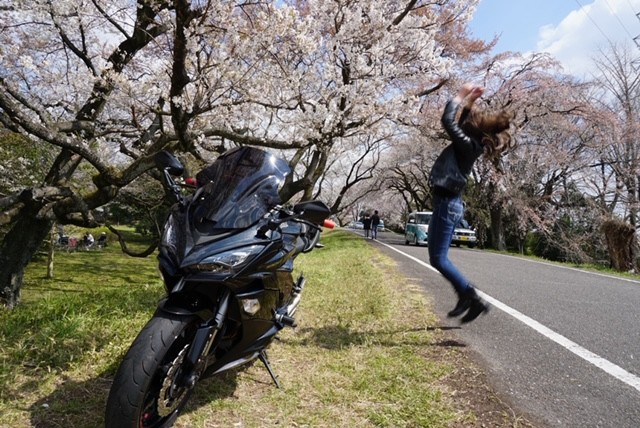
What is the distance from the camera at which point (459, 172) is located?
329 centimetres

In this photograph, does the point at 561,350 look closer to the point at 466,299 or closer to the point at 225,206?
the point at 466,299

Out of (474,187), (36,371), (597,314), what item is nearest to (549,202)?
(474,187)

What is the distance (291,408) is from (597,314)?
393 centimetres

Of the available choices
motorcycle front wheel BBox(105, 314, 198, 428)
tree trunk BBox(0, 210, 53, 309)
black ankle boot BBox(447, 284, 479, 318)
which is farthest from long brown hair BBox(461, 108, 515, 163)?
tree trunk BBox(0, 210, 53, 309)

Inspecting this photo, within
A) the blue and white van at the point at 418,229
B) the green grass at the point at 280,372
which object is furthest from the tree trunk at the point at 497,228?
the green grass at the point at 280,372

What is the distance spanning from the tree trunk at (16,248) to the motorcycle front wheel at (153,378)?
6.95 metres

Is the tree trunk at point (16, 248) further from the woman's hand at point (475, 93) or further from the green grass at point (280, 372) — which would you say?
the woman's hand at point (475, 93)

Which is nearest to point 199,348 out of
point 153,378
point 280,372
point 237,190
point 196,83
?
point 153,378

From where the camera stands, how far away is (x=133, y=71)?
28.6 feet

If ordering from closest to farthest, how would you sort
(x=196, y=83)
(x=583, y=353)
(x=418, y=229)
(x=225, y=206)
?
(x=225, y=206), (x=583, y=353), (x=196, y=83), (x=418, y=229)

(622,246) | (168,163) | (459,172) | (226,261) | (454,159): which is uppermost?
(454,159)

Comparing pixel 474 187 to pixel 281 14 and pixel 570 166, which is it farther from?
pixel 281 14

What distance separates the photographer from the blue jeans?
11.0ft

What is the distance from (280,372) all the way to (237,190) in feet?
4.52
